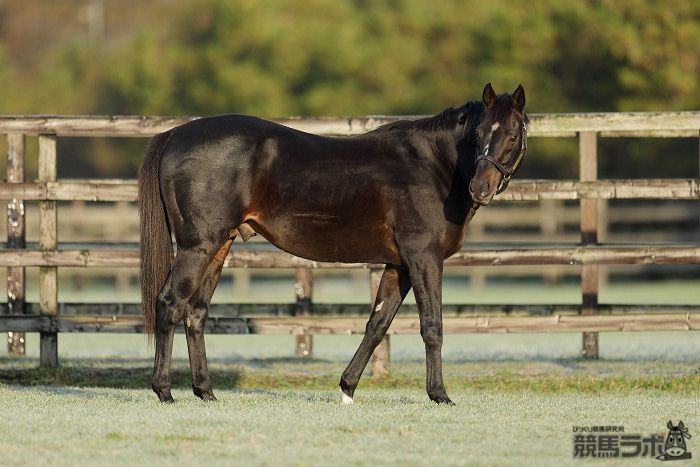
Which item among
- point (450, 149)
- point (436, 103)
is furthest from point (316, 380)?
point (436, 103)

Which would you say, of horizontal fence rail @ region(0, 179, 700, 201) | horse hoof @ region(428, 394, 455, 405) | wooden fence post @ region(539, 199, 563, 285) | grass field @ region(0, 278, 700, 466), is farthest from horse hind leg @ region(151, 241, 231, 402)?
wooden fence post @ region(539, 199, 563, 285)

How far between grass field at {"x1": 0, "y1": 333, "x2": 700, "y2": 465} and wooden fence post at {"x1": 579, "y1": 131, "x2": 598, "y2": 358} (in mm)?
531

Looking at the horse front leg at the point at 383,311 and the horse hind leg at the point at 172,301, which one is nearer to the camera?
the horse hind leg at the point at 172,301

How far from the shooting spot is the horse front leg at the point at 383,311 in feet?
29.0

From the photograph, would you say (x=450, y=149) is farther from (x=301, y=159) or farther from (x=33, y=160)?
(x=33, y=160)

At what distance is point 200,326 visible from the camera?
29.6ft

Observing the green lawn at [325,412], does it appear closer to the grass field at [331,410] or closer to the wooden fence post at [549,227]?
the grass field at [331,410]

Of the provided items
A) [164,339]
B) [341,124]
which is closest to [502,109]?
[341,124]

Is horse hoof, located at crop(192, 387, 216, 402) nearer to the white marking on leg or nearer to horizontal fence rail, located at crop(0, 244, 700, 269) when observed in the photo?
the white marking on leg

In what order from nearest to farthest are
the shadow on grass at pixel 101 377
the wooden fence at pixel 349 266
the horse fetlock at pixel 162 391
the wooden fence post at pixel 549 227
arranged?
the horse fetlock at pixel 162 391
the shadow on grass at pixel 101 377
the wooden fence at pixel 349 266
the wooden fence post at pixel 549 227

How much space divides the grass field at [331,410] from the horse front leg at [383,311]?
294 millimetres

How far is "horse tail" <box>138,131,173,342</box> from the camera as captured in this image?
28.8 feet

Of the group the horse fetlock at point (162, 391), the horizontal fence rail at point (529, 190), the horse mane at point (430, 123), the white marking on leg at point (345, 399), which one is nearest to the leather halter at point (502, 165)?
the horse mane at point (430, 123)

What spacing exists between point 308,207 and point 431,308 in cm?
99
